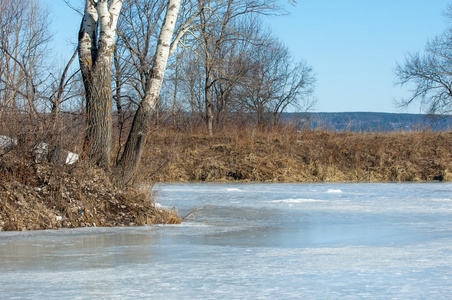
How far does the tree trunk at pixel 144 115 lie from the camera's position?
825 centimetres

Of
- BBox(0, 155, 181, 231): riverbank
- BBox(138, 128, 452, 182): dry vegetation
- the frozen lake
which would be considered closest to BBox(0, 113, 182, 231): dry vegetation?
BBox(0, 155, 181, 231): riverbank

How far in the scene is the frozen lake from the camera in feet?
10.7

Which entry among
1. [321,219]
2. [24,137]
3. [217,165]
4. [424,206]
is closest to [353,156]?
[217,165]

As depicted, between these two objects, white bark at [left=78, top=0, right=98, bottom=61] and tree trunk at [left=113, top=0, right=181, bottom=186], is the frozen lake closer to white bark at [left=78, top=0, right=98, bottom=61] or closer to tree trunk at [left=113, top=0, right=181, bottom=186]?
tree trunk at [left=113, top=0, right=181, bottom=186]

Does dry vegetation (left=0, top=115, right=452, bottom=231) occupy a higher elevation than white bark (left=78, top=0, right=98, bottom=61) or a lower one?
lower

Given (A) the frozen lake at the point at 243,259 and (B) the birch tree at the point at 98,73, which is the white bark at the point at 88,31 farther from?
(A) the frozen lake at the point at 243,259

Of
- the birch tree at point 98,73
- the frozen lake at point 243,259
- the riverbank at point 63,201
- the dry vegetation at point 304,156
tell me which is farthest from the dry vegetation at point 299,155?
the frozen lake at point 243,259

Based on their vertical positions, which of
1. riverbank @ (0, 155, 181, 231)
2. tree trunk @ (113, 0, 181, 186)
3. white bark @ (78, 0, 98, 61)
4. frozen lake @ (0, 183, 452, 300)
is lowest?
frozen lake @ (0, 183, 452, 300)

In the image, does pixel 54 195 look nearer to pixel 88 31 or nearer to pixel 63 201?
pixel 63 201

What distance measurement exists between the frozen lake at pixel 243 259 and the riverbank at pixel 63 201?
1.20ft

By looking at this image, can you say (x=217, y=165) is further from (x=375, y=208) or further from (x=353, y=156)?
(x=375, y=208)

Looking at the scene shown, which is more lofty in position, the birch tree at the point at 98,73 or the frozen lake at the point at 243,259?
the birch tree at the point at 98,73

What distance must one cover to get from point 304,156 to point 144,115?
13131 mm

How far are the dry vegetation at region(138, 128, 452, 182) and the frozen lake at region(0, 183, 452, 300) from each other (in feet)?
36.8
